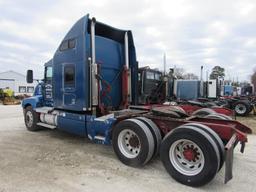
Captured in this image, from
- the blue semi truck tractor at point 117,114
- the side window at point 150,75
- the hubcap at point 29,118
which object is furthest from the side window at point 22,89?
the side window at point 150,75

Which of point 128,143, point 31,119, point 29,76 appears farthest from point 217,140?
point 29,76

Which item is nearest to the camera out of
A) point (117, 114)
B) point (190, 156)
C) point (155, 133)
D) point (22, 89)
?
point (190, 156)

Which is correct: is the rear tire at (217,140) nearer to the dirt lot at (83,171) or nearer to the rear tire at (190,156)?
the rear tire at (190,156)

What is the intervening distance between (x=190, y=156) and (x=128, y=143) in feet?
4.60

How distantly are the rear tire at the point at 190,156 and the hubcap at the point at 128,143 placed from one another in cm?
72

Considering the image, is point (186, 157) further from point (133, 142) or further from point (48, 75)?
point (48, 75)

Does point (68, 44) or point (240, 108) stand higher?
point (68, 44)

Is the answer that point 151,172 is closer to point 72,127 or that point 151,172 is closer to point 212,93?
point 72,127

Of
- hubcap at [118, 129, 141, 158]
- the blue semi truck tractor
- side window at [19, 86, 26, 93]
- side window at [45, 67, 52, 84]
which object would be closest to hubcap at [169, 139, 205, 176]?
the blue semi truck tractor

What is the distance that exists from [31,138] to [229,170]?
5749 mm

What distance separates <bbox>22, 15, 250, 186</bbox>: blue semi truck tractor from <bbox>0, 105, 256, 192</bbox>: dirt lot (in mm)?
281

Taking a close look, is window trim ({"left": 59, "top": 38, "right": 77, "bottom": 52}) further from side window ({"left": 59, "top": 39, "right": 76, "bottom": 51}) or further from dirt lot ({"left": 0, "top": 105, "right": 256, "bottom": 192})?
dirt lot ({"left": 0, "top": 105, "right": 256, "bottom": 192})

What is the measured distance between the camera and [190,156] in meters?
3.98

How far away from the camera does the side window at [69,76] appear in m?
6.27
